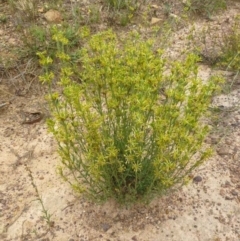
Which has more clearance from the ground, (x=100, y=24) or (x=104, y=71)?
(x=104, y=71)

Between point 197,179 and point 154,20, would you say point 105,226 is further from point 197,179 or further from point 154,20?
point 154,20

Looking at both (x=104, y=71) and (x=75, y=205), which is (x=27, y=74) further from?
(x=104, y=71)

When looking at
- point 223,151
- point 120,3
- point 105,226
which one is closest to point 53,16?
point 120,3

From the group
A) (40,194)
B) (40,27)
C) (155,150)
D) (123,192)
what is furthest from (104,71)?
(40,27)

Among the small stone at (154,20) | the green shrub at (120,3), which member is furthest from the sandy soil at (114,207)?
the green shrub at (120,3)

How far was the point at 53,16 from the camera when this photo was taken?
4395 millimetres

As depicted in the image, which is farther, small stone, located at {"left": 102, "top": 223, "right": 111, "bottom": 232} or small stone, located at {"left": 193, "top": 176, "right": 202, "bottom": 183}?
small stone, located at {"left": 193, "top": 176, "right": 202, "bottom": 183}

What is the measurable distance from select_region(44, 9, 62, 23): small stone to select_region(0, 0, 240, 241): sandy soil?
65.7 inches

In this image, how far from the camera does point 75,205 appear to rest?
276cm

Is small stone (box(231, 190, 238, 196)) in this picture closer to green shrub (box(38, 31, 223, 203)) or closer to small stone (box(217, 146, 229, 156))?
small stone (box(217, 146, 229, 156))

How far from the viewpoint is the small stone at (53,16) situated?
438 cm

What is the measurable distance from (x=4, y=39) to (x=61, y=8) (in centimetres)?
79

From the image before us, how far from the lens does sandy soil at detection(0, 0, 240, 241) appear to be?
2605 mm

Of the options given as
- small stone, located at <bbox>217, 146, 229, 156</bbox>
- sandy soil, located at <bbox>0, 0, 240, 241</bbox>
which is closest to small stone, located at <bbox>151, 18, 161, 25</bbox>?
sandy soil, located at <bbox>0, 0, 240, 241</bbox>
